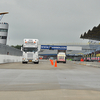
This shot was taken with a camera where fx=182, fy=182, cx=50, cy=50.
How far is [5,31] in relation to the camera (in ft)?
272

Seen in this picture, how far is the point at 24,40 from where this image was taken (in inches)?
1358

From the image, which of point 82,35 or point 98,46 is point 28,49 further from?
point 98,46

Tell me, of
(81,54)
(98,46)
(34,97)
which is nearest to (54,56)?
(81,54)

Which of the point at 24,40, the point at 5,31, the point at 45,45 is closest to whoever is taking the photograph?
the point at 24,40

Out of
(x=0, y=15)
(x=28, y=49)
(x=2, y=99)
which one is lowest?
(x=2, y=99)

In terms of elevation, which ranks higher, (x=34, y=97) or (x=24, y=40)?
(x=24, y=40)

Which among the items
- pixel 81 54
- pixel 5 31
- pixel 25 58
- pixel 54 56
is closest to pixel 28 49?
pixel 25 58

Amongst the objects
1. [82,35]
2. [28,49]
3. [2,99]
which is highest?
[82,35]

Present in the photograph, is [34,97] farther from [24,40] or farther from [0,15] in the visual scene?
[0,15]

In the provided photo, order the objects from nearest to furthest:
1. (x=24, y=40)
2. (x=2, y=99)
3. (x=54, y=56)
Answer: (x=2, y=99)
(x=24, y=40)
(x=54, y=56)

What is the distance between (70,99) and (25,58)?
29.5m

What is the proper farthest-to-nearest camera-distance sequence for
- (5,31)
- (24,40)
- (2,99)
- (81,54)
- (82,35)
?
(81,54)
(5,31)
(82,35)
(24,40)
(2,99)

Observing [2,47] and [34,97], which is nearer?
[34,97]

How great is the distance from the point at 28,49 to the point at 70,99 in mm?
29243
